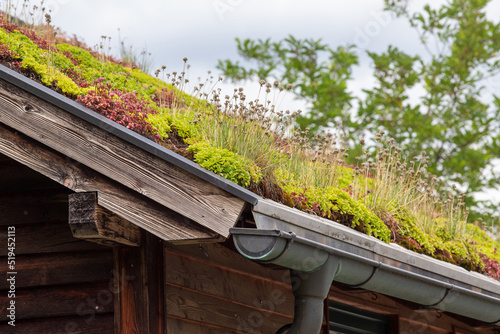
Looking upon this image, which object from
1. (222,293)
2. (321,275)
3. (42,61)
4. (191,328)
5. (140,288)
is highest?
(42,61)

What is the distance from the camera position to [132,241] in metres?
4.14

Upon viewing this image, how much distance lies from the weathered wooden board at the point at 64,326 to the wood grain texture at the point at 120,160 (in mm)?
982

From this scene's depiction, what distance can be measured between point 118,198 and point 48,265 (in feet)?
3.07

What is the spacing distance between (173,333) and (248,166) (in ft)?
3.80

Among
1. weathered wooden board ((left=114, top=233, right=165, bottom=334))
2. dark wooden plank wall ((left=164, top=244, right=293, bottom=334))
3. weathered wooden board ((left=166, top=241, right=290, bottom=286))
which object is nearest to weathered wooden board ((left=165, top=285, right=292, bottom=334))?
dark wooden plank wall ((left=164, top=244, right=293, bottom=334))

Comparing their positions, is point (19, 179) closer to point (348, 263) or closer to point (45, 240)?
point (45, 240)

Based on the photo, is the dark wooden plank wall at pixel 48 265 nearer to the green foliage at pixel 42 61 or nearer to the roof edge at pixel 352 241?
the green foliage at pixel 42 61

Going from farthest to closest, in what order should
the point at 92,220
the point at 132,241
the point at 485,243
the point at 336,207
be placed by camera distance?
1. the point at 485,243
2. the point at 336,207
3. the point at 132,241
4. the point at 92,220

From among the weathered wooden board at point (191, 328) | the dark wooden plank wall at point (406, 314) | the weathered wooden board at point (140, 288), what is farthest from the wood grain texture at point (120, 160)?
the dark wooden plank wall at point (406, 314)

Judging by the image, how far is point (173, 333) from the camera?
4.24 meters

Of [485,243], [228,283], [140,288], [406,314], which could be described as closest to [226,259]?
[228,283]

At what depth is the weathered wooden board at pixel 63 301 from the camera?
14.0 ft

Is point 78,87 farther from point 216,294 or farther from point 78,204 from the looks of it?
point 216,294

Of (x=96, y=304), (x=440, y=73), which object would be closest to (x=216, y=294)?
(x=96, y=304)
